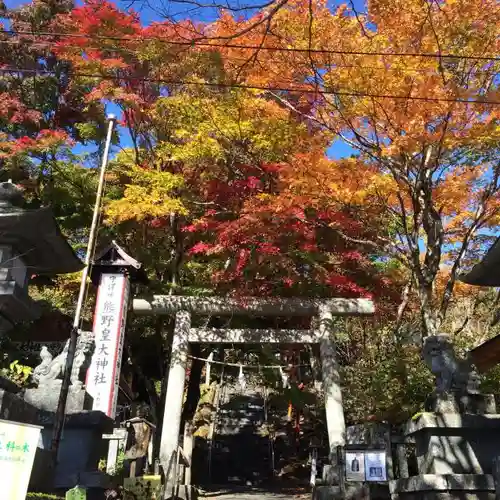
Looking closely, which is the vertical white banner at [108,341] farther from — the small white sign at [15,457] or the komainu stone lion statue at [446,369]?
the komainu stone lion statue at [446,369]

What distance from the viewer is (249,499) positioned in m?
13.3

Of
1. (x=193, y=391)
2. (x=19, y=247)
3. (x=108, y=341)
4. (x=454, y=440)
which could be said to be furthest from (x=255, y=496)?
(x=19, y=247)

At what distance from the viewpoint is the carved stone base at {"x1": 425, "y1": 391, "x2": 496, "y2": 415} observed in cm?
683

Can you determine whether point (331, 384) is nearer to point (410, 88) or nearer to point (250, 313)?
point (250, 313)

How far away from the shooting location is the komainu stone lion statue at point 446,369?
23.2 ft

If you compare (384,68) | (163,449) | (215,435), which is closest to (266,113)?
(384,68)

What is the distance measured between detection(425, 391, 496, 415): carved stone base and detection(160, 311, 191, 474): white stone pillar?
6.33 metres

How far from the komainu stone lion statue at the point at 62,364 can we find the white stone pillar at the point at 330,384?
5665mm

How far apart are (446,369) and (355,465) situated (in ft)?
6.85

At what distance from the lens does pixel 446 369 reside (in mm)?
7109

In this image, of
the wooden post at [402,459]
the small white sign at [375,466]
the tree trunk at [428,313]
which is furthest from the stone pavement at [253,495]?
the wooden post at [402,459]

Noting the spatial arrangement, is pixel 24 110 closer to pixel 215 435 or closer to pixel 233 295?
pixel 233 295

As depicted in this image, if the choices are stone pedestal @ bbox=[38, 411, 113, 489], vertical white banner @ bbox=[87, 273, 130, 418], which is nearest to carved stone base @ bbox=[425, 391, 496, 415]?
stone pedestal @ bbox=[38, 411, 113, 489]

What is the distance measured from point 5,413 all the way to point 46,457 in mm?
1492
